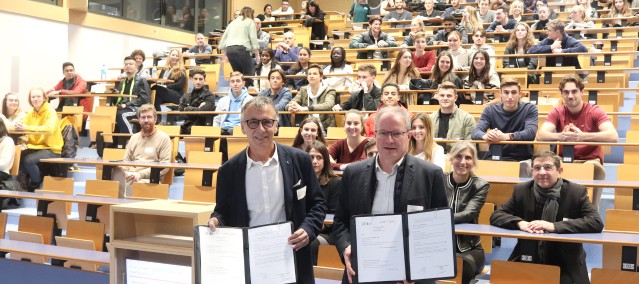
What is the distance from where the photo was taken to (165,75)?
9.89 meters

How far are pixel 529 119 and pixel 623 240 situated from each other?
7.33 feet

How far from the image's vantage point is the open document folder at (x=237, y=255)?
227 centimetres

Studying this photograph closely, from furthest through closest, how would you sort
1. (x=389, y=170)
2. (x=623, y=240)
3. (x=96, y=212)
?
(x=96, y=212) < (x=623, y=240) < (x=389, y=170)

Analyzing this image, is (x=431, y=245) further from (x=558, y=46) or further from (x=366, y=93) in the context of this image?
(x=558, y=46)

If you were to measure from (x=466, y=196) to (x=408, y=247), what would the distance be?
1.98 m

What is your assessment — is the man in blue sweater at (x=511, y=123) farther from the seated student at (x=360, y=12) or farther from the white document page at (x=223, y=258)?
the seated student at (x=360, y=12)

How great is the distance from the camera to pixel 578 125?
17.6 ft

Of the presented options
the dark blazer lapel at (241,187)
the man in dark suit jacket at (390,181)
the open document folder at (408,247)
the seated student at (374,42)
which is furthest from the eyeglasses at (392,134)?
the seated student at (374,42)

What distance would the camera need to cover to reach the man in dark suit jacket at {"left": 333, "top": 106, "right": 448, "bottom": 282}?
2264 millimetres

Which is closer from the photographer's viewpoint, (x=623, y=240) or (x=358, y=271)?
(x=358, y=271)

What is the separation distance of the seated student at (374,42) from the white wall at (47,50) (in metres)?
4.97

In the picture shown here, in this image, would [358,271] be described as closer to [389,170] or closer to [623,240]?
[389,170]

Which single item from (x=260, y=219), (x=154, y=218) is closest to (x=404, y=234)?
(x=260, y=219)

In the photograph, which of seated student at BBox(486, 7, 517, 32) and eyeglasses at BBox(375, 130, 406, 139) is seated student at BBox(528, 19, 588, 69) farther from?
eyeglasses at BBox(375, 130, 406, 139)
